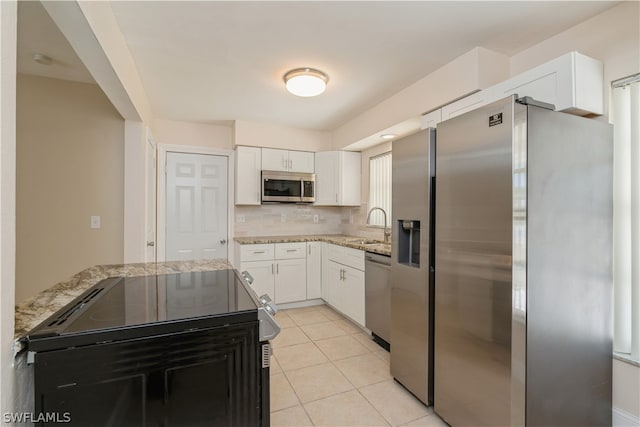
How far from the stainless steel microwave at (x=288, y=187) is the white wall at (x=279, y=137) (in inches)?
15.5

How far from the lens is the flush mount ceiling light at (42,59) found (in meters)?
2.20

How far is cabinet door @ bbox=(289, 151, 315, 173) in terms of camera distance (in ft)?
13.4

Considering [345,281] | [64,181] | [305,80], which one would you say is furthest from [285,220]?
[64,181]

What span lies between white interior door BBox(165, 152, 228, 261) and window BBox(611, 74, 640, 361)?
3.79 metres

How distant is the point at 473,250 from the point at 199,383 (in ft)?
4.48

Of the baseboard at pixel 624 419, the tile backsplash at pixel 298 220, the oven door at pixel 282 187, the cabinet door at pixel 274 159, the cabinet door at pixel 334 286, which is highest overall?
the cabinet door at pixel 274 159

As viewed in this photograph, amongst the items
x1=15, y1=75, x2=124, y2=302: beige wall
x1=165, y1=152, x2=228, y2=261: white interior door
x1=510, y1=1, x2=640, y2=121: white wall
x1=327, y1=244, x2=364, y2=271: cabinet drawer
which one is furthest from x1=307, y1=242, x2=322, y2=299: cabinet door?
x1=510, y1=1, x2=640, y2=121: white wall

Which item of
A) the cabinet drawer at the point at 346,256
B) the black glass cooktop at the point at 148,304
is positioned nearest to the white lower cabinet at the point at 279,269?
the cabinet drawer at the point at 346,256

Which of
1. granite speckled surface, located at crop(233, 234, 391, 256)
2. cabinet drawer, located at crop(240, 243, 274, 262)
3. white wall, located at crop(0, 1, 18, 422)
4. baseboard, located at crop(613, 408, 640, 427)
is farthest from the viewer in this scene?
cabinet drawer, located at crop(240, 243, 274, 262)

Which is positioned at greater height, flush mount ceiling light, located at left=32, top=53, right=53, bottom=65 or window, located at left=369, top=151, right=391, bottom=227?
flush mount ceiling light, located at left=32, top=53, right=53, bottom=65

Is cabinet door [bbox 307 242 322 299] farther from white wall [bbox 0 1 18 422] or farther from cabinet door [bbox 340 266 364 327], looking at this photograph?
white wall [bbox 0 1 18 422]

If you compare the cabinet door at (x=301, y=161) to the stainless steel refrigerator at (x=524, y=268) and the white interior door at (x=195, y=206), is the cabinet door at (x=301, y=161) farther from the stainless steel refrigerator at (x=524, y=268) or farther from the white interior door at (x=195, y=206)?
the stainless steel refrigerator at (x=524, y=268)

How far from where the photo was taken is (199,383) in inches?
36.8

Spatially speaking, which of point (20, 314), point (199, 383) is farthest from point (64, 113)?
point (199, 383)
